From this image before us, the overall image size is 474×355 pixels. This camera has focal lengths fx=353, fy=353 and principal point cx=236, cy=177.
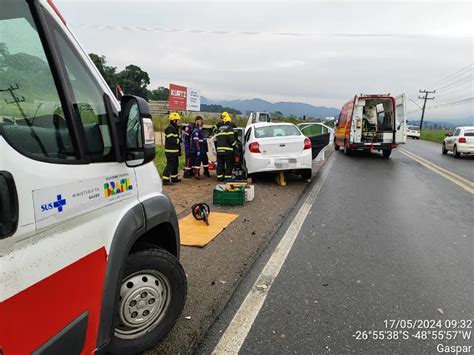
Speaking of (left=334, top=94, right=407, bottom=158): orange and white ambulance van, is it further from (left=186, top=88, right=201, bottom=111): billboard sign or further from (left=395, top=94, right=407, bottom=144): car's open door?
(left=186, top=88, right=201, bottom=111): billboard sign

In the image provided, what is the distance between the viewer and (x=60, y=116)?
1773 millimetres

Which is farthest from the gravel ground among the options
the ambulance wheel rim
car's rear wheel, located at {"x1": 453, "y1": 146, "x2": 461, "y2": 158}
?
car's rear wheel, located at {"x1": 453, "y1": 146, "x2": 461, "y2": 158}

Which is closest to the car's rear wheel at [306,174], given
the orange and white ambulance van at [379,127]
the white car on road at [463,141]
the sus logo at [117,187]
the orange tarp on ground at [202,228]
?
the orange tarp on ground at [202,228]

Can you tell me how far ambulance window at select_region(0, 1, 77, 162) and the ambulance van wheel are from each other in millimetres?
1023

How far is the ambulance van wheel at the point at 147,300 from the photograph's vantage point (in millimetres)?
2375

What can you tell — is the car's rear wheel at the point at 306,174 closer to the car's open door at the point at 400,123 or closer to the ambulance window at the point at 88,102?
the ambulance window at the point at 88,102

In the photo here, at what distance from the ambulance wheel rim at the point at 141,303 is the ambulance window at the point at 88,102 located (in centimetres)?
92

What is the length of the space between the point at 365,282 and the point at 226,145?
6.13 meters

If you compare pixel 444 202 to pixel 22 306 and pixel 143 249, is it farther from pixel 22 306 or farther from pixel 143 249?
pixel 22 306

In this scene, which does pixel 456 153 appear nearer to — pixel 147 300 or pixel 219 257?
pixel 219 257

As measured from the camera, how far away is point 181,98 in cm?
1914

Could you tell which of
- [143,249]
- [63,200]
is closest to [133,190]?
[143,249]

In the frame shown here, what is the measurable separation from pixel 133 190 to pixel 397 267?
10.8ft

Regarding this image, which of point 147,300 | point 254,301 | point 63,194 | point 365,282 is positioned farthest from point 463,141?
point 63,194
